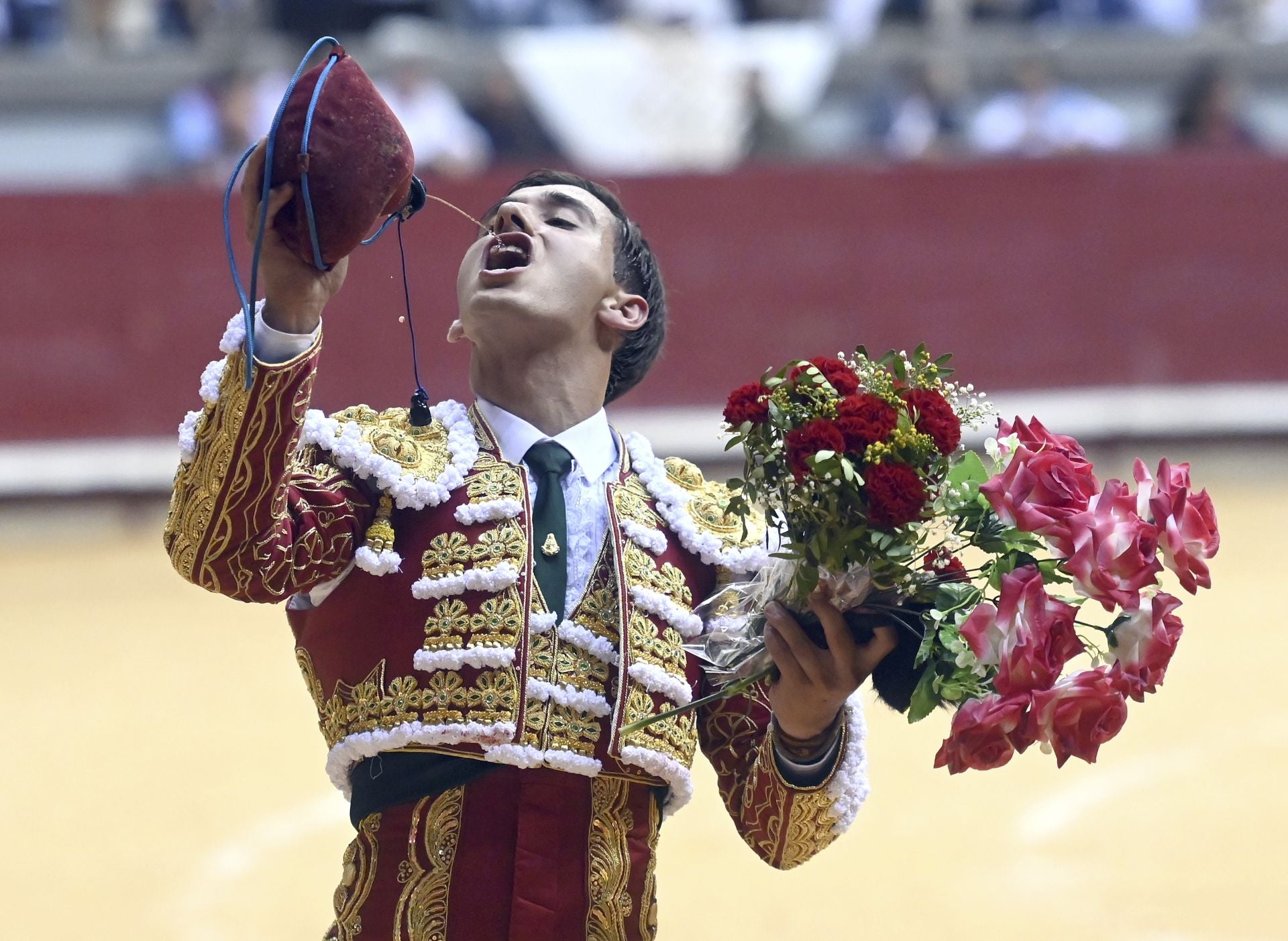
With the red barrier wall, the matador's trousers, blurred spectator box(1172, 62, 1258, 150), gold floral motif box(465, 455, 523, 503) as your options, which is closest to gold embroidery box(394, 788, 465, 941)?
the matador's trousers

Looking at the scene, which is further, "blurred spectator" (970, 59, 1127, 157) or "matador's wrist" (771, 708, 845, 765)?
"blurred spectator" (970, 59, 1127, 157)

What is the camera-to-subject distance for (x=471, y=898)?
228 centimetres

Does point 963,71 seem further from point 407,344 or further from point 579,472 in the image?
point 579,472

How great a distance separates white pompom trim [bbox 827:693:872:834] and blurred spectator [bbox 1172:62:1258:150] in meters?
8.19

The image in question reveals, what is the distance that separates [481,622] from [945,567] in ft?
1.63

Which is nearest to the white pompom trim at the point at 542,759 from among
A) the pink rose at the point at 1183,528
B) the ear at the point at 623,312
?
the ear at the point at 623,312

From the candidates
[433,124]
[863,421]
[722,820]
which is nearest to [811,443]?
[863,421]

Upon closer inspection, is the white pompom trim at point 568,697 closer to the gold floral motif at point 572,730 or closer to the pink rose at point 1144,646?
the gold floral motif at point 572,730

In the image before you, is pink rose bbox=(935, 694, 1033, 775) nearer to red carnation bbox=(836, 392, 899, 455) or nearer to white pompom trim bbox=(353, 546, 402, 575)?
red carnation bbox=(836, 392, 899, 455)

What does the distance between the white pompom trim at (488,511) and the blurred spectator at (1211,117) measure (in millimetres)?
8371

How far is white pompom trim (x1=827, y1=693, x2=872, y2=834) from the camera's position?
7.89ft

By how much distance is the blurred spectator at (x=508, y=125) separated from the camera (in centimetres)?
970

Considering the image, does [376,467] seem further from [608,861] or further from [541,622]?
[608,861]

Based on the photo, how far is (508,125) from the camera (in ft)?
32.0
